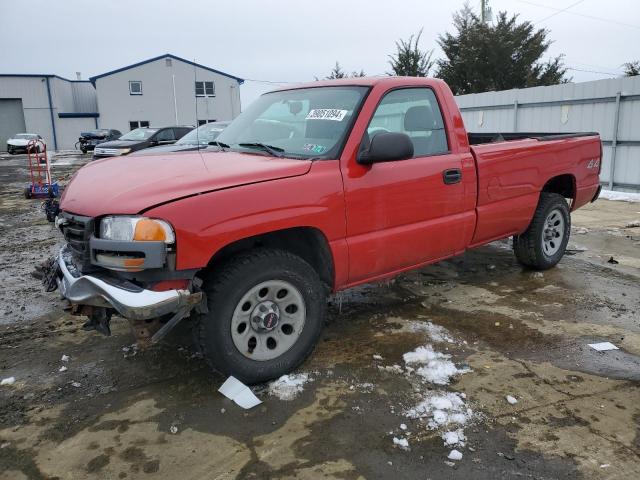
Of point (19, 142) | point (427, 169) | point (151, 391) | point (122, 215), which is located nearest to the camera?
point (122, 215)

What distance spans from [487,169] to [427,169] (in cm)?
80

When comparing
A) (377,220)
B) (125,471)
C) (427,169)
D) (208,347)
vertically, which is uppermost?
(427,169)

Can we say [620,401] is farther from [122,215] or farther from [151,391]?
[122,215]

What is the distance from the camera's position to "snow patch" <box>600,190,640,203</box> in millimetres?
10453

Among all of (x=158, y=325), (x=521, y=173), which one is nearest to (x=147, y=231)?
(x=158, y=325)

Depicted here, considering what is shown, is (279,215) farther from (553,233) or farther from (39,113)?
(39,113)

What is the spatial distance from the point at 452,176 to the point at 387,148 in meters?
0.97

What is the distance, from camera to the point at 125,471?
2.56m

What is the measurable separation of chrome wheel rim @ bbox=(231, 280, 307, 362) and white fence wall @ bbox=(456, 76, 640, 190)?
410 inches

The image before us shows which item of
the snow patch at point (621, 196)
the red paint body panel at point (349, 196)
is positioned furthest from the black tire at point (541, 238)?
the snow patch at point (621, 196)

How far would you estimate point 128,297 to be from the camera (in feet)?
9.00

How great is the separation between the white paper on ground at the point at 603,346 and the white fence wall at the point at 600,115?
8799 millimetres

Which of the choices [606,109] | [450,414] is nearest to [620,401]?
[450,414]

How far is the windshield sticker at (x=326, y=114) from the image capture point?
3711mm
